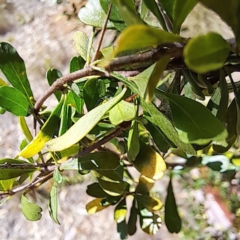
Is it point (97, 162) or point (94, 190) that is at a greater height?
point (97, 162)

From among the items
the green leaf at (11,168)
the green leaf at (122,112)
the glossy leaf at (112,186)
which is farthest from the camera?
the glossy leaf at (112,186)

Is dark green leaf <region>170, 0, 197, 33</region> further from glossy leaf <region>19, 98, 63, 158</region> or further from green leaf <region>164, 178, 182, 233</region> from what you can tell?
green leaf <region>164, 178, 182, 233</region>

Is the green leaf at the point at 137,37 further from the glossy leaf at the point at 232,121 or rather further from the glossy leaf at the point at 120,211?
the glossy leaf at the point at 120,211

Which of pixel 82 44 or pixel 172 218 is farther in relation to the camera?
pixel 172 218

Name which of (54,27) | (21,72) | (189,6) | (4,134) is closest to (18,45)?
(54,27)

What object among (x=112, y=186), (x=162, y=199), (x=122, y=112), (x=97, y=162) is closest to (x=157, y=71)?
(x=122, y=112)

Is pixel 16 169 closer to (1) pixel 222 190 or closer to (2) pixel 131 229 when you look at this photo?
(2) pixel 131 229

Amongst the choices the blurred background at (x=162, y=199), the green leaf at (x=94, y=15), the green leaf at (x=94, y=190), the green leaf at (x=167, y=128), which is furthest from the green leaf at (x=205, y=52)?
the blurred background at (x=162, y=199)

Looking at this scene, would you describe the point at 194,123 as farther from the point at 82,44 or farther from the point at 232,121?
the point at 82,44

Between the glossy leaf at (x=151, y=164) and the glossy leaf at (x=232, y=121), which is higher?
the glossy leaf at (x=232, y=121)
